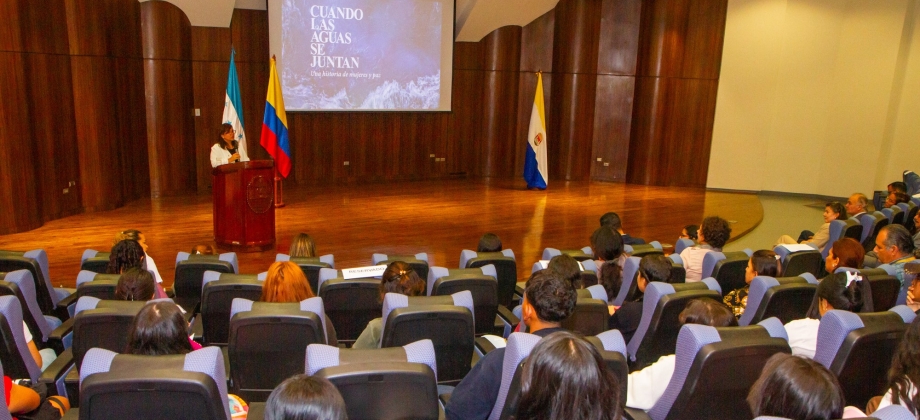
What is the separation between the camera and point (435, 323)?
2.86 m

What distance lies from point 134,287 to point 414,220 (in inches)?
209

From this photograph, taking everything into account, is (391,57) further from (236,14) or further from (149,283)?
(149,283)

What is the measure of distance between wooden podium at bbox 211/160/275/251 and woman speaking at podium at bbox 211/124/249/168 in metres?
0.72

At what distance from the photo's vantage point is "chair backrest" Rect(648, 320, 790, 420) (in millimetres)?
2289

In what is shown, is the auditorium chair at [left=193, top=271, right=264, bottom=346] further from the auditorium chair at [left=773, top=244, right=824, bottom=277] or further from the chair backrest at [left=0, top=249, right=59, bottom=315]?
the auditorium chair at [left=773, top=244, right=824, bottom=277]

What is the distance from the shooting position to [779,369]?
6.07 feet

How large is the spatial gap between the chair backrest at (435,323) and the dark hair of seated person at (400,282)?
0.44 m

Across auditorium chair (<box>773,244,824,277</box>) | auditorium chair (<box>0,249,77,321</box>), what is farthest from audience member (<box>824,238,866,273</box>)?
auditorium chair (<box>0,249,77,321</box>)

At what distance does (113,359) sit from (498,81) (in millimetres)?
10827

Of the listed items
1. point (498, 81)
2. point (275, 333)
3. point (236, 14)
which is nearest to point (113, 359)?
point (275, 333)

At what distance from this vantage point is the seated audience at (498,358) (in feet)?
7.31

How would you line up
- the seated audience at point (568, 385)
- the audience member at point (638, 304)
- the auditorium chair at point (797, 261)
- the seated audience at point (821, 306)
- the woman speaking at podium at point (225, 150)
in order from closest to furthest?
the seated audience at point (568, 385), the seated audience at point (821, 306), the audience member at point (638, 304), the auditorium chair at point (797, 261), the woman speaking at podium at point (225, 150)

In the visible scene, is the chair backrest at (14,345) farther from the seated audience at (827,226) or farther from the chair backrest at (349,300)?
the seated audience at (827,226)

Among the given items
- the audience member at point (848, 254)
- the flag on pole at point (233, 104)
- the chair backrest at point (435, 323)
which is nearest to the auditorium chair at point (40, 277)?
the chair backrest at point (435, 323)
